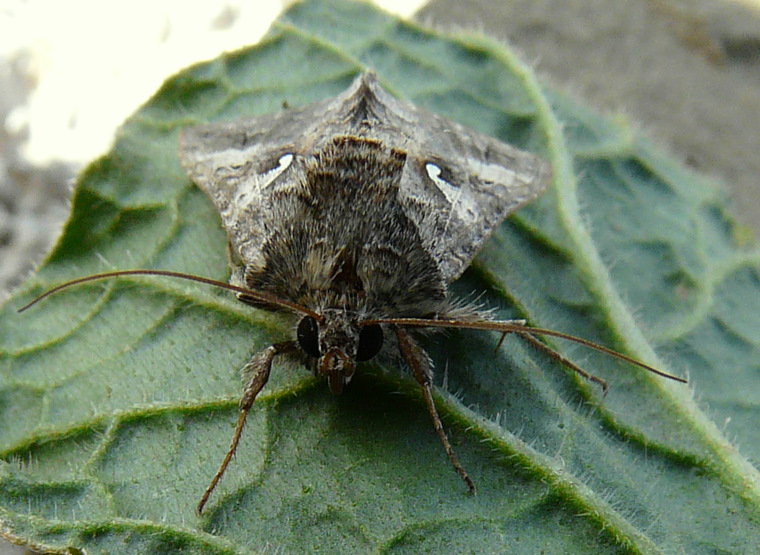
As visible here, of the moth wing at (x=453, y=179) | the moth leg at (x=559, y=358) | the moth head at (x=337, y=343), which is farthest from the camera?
the moth leg at (x=559, y=358)

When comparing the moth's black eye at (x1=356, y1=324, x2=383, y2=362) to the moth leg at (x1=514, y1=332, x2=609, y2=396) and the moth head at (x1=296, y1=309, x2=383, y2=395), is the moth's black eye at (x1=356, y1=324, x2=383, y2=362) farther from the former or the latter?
the moth leg at (x1=514, y1=332, x2=609, y2=396)

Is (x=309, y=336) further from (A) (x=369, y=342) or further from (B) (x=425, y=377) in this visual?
(B) (x=425, y=377)

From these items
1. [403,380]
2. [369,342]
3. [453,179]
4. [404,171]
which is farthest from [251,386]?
[453,179]

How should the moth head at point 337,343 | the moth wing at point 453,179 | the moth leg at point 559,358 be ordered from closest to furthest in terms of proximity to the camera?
the moth head at point 337,343
the moth wing at point 453,179
the moth leg at point 559,358

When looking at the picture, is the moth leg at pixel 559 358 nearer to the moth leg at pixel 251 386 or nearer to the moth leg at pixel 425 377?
the moth leg at pixel 425 377

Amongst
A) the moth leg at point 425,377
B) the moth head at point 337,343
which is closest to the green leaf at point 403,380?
the moth leg at point 425,377

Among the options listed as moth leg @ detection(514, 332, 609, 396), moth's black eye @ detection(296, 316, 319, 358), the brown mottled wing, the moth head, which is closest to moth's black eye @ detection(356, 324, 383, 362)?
the moth head

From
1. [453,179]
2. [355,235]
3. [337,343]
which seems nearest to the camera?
[337,343]
